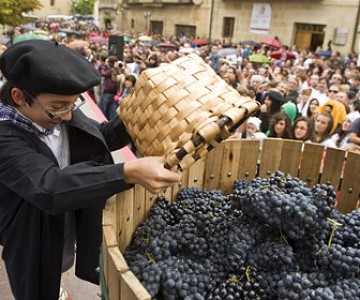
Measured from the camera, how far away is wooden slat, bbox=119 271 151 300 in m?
1.12

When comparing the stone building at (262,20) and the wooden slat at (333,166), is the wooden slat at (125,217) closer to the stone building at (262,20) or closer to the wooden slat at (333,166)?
the wooden slat at (333,166)

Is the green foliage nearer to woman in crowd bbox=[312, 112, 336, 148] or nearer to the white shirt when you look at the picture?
woman in crowd bbox=[312, 112, 336, 148]

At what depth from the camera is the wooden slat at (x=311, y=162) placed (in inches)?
93.1

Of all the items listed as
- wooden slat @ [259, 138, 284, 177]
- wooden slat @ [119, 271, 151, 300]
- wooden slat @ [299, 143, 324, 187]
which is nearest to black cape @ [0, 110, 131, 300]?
wooden slat @ [119, 271, 151, 300]

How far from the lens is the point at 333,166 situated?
2.34 metres

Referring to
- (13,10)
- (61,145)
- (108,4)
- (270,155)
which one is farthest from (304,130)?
(108,4)

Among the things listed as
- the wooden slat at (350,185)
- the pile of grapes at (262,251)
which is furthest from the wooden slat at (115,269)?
the wooden slat at (350,185)

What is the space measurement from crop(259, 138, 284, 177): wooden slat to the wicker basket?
932 millimetres

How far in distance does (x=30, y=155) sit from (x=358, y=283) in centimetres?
137

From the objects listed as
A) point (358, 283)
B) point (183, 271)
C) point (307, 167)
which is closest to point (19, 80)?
point (183, 271)

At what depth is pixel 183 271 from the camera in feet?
4.99

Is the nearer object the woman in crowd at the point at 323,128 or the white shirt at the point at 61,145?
Result: the white shirt at the point at 61,145

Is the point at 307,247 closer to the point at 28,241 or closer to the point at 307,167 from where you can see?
the point at 307,167

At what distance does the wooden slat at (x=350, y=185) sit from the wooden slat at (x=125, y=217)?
136 cm
